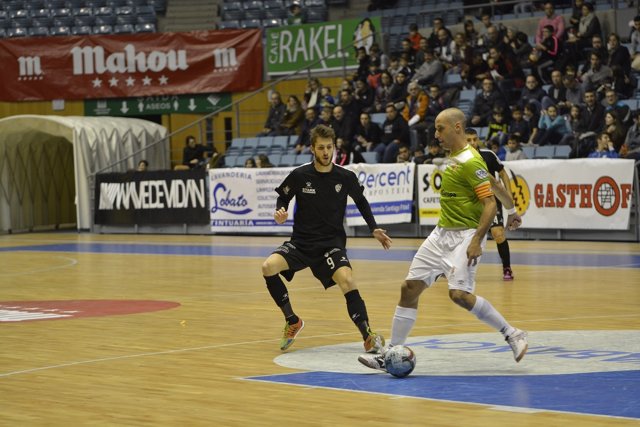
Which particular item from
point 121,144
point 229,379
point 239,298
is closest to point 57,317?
point 239,298

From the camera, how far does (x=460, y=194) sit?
351 inches

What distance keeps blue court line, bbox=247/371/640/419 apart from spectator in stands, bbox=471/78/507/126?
17.2m

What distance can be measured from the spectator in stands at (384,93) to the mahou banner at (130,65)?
7.31 m

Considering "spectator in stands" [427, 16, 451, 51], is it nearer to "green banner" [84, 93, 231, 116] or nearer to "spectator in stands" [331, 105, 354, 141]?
"spectator in stands" [331, 105, 354, 141]

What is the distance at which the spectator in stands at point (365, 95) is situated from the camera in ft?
92.4

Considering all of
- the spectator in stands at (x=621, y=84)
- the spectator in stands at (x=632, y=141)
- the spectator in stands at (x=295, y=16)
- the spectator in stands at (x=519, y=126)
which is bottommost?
the spectator in stands at (x=632, y=141)

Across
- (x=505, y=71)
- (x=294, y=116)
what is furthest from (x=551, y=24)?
(x=294, y=116)

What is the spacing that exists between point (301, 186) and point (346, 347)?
1419 mm

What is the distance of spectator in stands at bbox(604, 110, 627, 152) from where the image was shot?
2244 cm

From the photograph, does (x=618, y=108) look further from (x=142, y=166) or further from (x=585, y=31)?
(x=142, y=166)

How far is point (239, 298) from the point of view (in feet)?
48.8

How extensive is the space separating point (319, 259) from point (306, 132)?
729 inches

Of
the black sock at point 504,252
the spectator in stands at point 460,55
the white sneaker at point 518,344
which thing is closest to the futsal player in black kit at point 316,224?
the white sneaker at point 518,344

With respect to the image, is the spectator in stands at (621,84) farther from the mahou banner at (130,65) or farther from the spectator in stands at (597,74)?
the mahou banner at (130,65)
